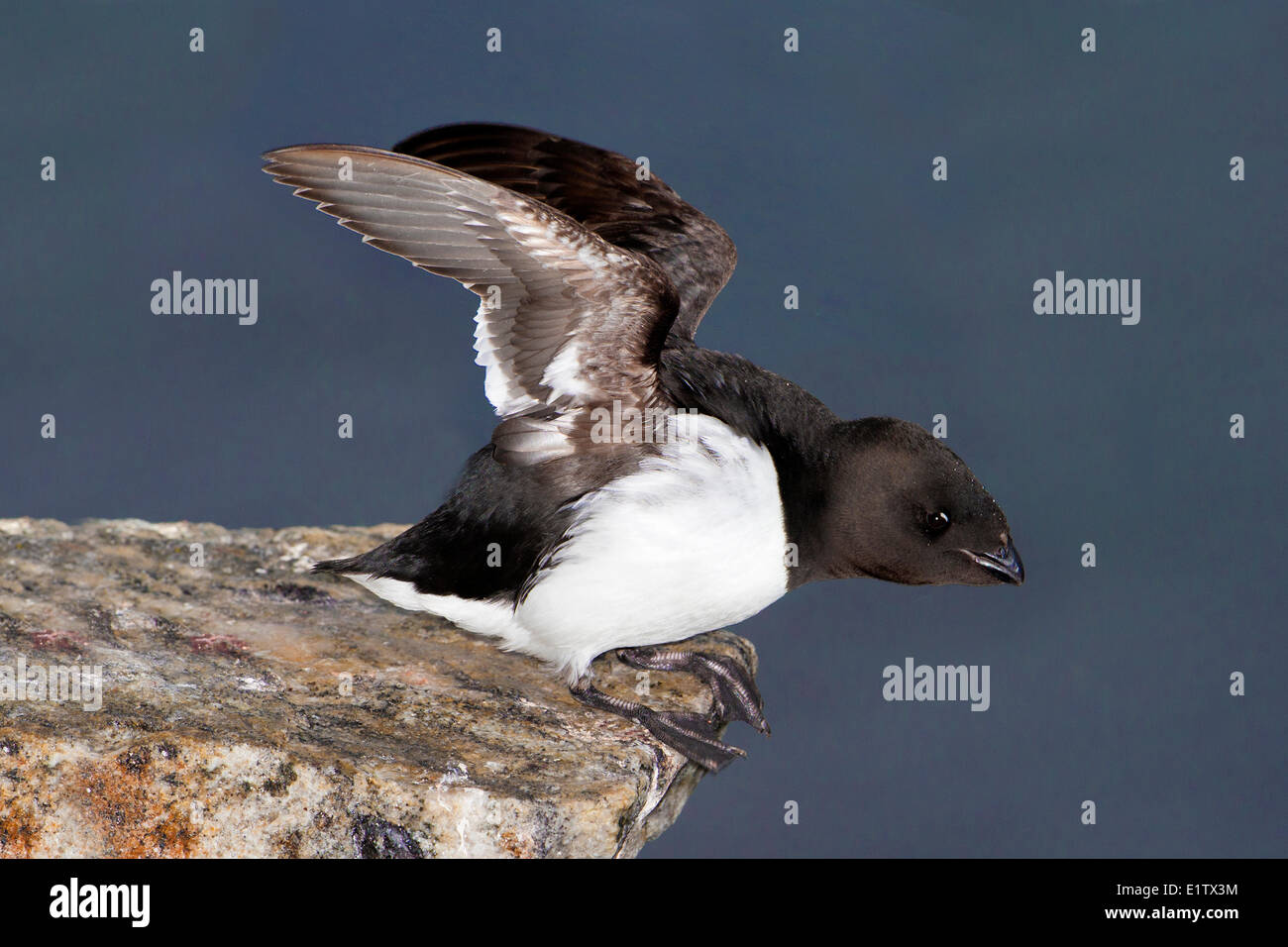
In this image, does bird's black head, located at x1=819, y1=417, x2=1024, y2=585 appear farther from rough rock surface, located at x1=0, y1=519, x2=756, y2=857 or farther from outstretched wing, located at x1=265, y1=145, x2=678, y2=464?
rough rock surface, located at x1=0, y1=519, x2=756, y2=857

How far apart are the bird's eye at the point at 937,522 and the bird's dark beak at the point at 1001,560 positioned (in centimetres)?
11

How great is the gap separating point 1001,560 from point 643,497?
123 cm

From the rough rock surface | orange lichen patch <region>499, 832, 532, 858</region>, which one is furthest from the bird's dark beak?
orange lichen patch <region>499, 832, 532, 858</region>

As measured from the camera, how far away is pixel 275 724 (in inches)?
188

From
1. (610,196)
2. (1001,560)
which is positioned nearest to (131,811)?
(1001,560)

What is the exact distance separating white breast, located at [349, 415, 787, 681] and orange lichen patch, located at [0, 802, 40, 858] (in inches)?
67.4

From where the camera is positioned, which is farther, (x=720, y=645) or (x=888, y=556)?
(x=720, y=645)

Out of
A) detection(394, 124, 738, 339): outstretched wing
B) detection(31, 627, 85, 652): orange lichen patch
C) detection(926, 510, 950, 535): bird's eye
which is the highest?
detection(394, 124, 738, 339): outstretched wing

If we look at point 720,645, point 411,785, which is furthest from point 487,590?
point 720,645

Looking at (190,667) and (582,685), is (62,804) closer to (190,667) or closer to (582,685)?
(190,667)

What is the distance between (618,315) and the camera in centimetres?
486

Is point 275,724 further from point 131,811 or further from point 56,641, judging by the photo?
point 56,641

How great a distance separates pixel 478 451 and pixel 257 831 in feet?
5.35

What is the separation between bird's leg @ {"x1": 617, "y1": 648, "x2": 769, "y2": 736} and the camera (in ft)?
19.2
